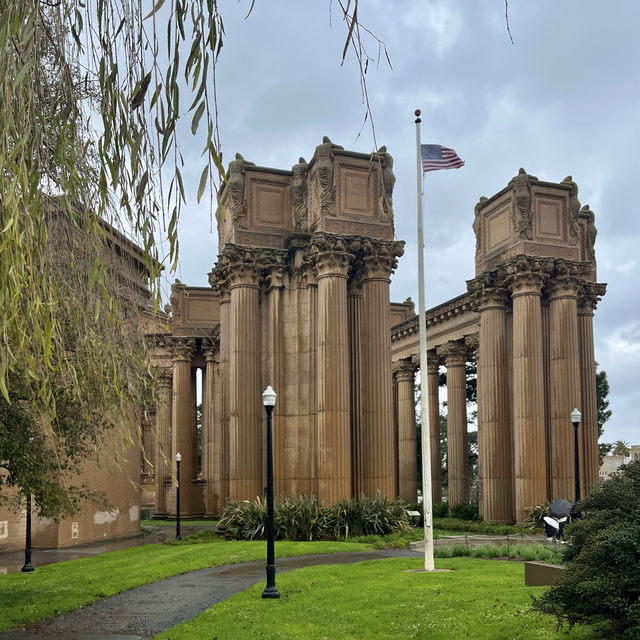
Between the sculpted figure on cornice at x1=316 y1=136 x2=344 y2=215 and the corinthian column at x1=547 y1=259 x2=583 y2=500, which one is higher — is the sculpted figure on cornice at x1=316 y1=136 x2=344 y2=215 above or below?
above

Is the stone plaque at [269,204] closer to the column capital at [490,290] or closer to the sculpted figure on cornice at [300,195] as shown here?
the sculpted figure on cornice at [300,195]

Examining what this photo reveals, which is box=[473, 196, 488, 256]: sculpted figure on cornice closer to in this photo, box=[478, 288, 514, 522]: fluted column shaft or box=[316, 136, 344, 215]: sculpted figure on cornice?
box=[478, 288, 514, 522]: fluted column shaft

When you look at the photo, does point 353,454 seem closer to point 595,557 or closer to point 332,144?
point 332,144

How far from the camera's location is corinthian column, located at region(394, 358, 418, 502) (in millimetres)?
51281

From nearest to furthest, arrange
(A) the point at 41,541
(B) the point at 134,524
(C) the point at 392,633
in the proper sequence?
(C) the point at 392,633 < (A) the point at 41,541 < (B) the point at 134,524

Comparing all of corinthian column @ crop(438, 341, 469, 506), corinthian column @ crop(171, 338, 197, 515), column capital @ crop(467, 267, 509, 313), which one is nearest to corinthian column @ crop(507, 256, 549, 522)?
column capital @ crop(467, 267, 509, 313)

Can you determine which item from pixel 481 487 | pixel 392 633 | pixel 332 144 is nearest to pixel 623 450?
pixel 481 487

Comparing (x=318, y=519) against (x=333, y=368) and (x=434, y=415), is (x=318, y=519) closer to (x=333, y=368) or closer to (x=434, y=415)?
(x=333, y=368)

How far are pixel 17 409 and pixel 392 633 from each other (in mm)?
7207

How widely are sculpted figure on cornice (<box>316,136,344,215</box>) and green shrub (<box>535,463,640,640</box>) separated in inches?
871

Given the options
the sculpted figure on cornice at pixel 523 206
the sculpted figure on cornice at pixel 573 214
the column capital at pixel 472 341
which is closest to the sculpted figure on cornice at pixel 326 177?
the sculpted figure on cornice at pixel 523 206

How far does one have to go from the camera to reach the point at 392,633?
39.9 ft

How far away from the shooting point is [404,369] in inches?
2142

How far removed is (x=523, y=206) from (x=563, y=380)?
7439mm
